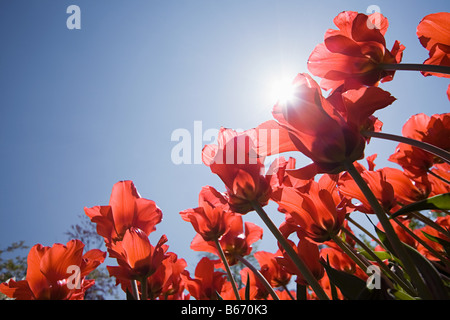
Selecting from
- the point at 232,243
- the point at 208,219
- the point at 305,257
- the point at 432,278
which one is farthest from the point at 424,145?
the point at 232,243

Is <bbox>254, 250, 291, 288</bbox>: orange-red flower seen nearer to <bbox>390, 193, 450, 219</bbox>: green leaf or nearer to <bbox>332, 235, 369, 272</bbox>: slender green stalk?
<bbox>332, 235, 369, 272</bbox>: slender green stalk

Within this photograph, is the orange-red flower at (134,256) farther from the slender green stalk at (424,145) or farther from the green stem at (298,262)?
the slender green stalk at (424,145)

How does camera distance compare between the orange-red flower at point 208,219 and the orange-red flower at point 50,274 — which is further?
the orange-red flower at point 208,219

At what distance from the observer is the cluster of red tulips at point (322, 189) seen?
0.41 meters

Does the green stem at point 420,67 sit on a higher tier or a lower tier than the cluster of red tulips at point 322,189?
higher

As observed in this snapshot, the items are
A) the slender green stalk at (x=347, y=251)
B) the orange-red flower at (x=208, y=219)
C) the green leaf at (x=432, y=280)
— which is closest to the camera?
the green leaf at (x=432, y=280)

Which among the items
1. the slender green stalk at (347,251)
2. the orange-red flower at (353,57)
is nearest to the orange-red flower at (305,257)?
the slender green stalk at (347,251)

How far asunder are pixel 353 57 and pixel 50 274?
0.75 meters

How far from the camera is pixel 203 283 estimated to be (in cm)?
101

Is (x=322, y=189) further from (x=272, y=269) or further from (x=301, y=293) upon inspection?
(x=272, y=269)

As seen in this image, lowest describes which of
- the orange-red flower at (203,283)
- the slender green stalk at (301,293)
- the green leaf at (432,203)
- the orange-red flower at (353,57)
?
the orange-red flower at (203,283)
